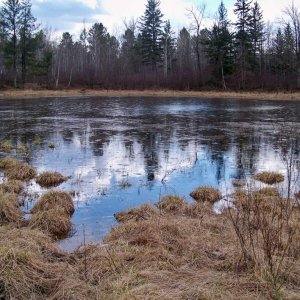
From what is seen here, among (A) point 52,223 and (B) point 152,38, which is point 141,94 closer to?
(B) point 152,38

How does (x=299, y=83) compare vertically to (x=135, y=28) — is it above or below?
below

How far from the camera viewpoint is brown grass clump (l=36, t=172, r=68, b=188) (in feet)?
33.3

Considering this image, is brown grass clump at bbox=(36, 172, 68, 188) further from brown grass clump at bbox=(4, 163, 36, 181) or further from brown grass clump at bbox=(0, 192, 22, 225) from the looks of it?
brown grass clump at bbox=(0, 192, 22, 225)

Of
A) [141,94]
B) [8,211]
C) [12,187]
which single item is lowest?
[8,211]

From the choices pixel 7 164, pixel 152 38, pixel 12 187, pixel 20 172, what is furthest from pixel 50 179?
pixel 152 38

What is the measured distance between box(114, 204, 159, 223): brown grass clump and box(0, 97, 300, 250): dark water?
192mm

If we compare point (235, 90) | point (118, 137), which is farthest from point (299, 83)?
point (118, 137)

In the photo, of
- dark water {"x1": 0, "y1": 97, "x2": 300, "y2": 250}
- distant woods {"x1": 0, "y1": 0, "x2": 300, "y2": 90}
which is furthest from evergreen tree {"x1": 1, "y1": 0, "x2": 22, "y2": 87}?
dark water {"x1": 0, "y1": 97, "x2": 300, "y2": 250}

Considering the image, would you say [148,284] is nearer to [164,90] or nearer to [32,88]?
[164,90]

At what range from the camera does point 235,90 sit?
52906 millimetres

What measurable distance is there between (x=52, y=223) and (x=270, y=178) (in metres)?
5.54

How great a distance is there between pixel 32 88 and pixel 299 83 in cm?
3230

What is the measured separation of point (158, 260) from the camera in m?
5.26

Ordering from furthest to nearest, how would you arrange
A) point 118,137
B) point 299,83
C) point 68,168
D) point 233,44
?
point 233,44, point 299,83, point 118,137, point 68,168
